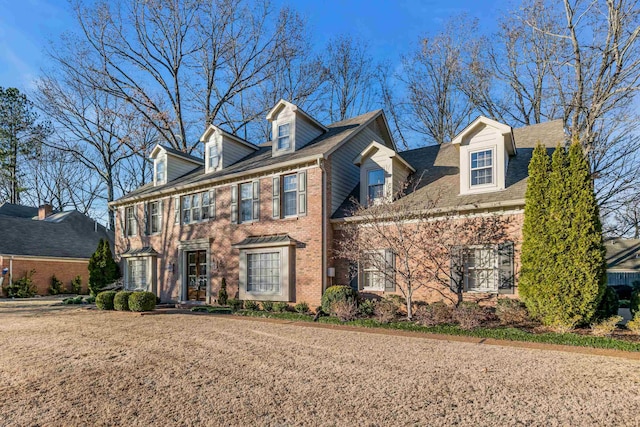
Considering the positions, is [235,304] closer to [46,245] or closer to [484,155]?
[484,155]

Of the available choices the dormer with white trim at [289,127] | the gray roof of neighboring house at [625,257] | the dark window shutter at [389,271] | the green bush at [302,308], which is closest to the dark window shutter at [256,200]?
the dormer with white trim at [289,127]

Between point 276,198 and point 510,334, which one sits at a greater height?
point 276,198

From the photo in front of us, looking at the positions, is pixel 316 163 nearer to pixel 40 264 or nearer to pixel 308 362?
pixel 308 362

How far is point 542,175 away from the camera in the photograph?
32.0 feet

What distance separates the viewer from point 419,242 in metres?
11.1

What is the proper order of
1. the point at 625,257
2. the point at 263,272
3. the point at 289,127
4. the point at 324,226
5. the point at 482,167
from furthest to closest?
1. the point at 625,257
2. the point at 289,127
3. the point at 263,272
4. the point at 324,226
5. the point at 482,167

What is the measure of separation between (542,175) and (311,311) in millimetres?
8061

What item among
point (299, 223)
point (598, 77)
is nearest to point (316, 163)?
point (299, 223)

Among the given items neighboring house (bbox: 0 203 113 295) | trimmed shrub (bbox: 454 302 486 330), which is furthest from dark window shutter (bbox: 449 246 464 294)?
neighboring house (bbox: 0 203 113 295)

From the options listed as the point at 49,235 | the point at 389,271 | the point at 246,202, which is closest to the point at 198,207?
the point at 246,202

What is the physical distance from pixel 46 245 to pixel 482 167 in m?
27.7

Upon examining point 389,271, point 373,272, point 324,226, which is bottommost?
point 373,272

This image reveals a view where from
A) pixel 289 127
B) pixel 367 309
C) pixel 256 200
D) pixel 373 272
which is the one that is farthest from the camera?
pixel 289 127

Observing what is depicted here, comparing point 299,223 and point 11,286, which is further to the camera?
point 11,286
